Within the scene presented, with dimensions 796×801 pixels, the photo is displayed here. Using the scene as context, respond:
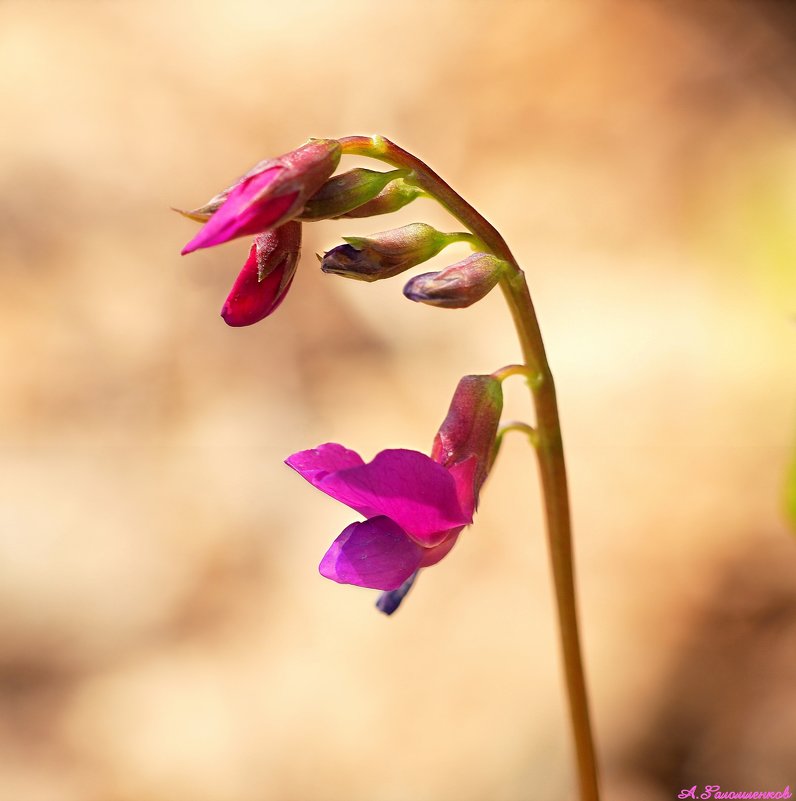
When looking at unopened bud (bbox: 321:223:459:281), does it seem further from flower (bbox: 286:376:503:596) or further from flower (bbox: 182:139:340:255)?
flower (bbox: 286:376:503:596)

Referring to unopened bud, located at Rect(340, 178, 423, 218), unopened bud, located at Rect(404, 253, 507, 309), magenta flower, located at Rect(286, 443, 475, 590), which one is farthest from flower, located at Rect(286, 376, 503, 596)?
unopened bud, located at Rect(340, 178, 423, 218)

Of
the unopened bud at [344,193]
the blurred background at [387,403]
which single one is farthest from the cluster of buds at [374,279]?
the blurred background at [387,403]

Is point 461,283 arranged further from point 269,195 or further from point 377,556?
point 377,556

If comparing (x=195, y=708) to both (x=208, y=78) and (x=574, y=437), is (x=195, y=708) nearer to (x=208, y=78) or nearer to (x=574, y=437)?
(x=574, y=437)

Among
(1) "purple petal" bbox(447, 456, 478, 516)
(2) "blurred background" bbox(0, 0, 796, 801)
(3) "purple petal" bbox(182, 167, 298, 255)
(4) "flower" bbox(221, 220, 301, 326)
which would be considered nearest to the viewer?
(3) "purple petal" bbox(182, 167, 298, 255)

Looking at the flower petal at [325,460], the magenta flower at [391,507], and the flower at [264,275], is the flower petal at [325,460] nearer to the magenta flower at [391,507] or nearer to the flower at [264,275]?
the magenta flower at [391,507]

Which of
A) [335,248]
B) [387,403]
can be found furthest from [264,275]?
[387,403]

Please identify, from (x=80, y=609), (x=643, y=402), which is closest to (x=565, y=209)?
(x=643, y=402)
